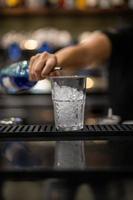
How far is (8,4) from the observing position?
2990mm

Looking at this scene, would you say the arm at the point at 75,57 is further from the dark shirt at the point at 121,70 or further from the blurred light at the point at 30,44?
the blurred light at the point at 30,44

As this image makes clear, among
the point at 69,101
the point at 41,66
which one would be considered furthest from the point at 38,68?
the point at 69,101

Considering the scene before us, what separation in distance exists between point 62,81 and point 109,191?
32 cm

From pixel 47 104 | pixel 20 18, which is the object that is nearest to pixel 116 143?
pixel 47 104

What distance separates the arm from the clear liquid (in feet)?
0.35

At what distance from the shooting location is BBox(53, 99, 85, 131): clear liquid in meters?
0.83

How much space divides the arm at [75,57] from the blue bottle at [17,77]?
37 millimetres

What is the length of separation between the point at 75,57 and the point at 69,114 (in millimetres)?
663

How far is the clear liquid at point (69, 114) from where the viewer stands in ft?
2.73

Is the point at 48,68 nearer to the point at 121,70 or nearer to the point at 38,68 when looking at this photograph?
the point at 38,68

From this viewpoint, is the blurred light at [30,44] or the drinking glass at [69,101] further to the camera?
the blurred light at [30,44]

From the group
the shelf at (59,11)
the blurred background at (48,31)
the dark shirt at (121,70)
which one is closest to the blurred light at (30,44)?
the blurred background at (48,31)

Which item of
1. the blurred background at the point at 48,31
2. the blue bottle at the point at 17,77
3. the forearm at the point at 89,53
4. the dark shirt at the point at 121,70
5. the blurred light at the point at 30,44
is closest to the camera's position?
the blue bottle at the point at 17,77

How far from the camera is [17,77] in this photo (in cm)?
98
